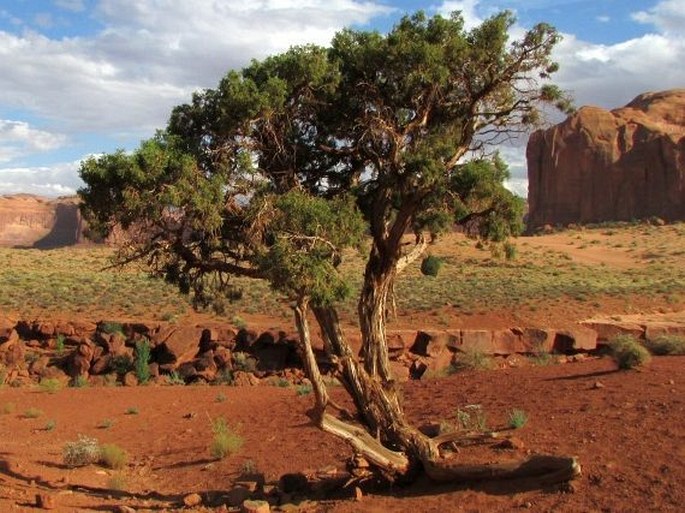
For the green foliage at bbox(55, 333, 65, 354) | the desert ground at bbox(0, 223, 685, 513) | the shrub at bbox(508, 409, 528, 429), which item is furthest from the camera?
the green foliage at bbox(55, 333, 65, 354)

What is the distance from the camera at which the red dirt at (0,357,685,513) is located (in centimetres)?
822

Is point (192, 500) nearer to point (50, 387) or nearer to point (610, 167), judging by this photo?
point (50, 387)

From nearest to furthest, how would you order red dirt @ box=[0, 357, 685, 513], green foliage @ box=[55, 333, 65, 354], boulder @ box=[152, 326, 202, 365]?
red dirt @ box=[0, 357, 685, 513] < boulder @ box=[152, 326, 202, 365] < green foliage @ box=[55, 333, 65, 354]

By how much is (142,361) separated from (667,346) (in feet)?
44.3

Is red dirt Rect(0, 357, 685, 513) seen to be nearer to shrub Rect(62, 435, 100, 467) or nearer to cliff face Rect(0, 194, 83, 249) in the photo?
shrub Rect(62, 435, 100, 467)

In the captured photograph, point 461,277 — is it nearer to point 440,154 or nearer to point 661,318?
point 661,318

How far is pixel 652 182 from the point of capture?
82.6 meters

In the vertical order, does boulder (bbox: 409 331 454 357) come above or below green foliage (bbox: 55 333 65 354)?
above

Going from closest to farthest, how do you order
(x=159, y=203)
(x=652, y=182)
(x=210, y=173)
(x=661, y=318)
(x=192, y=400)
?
1. (x=159, y=203)
2. (x=210, y=173)
3. (x=192, y=400)
4. (x=661, y=318)
5. (x=652, y=182)

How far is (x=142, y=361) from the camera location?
2077cm

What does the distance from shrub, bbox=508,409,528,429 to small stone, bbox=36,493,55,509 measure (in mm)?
6362

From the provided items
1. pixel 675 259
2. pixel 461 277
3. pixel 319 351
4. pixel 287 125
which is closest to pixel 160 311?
pixel 319 351

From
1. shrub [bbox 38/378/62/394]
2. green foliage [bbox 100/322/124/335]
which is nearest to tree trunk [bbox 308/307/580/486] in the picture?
shrub [bbox 38/378/62/394]

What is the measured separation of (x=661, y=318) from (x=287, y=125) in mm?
26585
